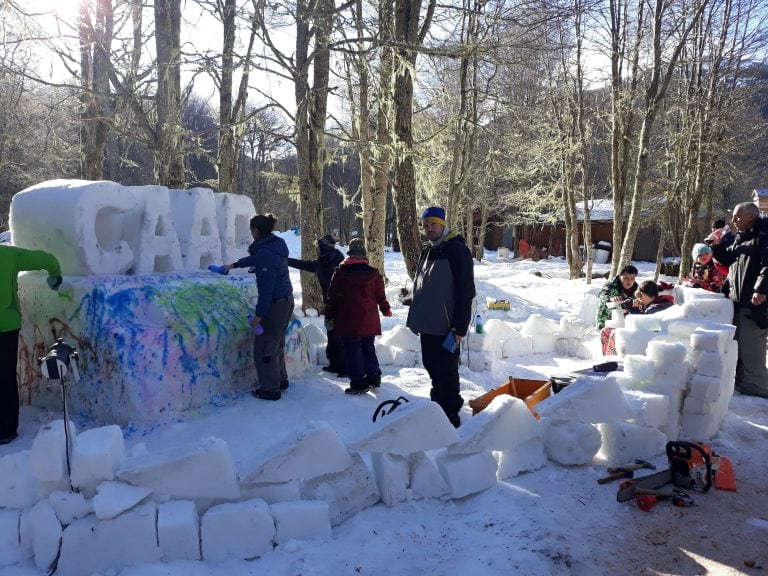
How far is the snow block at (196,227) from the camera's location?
5652mm

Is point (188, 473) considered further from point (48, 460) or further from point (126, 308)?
point (126, 308)

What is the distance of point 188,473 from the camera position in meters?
2.86

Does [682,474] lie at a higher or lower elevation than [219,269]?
lower

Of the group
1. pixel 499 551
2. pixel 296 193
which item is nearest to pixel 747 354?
pixel 499 551

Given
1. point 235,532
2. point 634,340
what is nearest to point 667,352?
point 634,340

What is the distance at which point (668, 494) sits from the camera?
3.15m

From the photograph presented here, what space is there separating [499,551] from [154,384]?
2.97m

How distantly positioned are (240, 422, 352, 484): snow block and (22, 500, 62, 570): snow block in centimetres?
91

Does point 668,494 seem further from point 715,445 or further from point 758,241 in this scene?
point 758,241

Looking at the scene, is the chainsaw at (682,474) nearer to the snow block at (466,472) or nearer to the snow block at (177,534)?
the snow block at (466,472)

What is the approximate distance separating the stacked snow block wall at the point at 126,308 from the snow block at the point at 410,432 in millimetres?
2118

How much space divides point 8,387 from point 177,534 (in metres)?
2.22

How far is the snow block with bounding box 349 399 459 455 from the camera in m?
3.14

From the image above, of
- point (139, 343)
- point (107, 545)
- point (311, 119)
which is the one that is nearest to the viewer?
point (107, 545)
